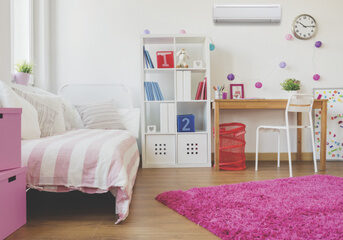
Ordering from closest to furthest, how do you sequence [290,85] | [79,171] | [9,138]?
1. [9,138]
2. [79,171]
3. [290,85]

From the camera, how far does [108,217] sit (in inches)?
57.2

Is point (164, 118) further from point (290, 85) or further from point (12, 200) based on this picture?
point (12, 200)

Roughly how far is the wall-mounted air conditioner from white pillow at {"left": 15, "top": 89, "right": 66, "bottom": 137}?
82.0 inches

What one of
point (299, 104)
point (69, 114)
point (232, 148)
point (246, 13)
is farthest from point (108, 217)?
point (246, 13)

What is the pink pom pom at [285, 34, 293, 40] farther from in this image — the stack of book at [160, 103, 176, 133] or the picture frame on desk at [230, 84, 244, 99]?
the stack of book at [160, 103, 176, 133]

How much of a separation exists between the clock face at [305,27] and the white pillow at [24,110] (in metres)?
2.98

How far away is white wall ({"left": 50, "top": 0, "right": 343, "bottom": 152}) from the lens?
3.26 metres

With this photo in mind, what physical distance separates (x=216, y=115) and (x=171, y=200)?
132 cm

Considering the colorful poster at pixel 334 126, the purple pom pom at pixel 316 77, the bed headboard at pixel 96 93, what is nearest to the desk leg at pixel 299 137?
the colorful poster at pixel 334 126

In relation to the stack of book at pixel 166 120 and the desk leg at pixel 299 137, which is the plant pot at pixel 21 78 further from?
the desk leg at pixel 299 137

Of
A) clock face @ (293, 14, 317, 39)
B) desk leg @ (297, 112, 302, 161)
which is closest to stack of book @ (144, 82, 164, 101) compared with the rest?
desk leg @ (297, 112, 302, 161)

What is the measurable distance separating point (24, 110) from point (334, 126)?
10.6 feet

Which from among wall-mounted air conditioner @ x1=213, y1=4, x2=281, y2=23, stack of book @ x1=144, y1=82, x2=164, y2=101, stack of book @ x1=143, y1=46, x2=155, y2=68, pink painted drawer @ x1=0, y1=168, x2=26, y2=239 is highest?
wall-mounted air conditioner @ x1=213, y1=4, x2=281, y2=23

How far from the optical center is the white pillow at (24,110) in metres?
1.72
